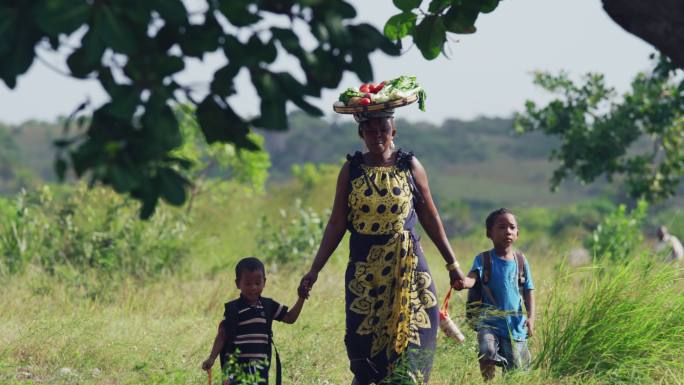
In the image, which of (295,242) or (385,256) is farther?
(295,242)

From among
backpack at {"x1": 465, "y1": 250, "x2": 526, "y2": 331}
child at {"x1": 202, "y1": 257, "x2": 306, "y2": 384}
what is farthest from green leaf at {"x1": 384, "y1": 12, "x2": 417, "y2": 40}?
backpack at {"x1": 465, "y1": 250, "x2": 526, "y2": 331}

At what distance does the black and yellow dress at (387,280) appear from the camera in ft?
20.3

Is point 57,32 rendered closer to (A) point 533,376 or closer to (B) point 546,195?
(A) point 533,376

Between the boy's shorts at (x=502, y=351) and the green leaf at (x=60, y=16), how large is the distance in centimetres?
373

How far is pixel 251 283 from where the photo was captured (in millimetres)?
6051

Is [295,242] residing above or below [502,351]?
above

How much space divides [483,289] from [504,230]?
360mm

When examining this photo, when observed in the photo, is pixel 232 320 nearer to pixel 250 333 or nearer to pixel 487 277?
pixel 250 333

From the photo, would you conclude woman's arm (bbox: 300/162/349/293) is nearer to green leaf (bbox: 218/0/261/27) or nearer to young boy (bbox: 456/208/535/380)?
young boy (bbox: 456/208/535/380)

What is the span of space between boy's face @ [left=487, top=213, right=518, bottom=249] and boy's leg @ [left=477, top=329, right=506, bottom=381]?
0.52m

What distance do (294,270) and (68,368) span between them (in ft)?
18.6

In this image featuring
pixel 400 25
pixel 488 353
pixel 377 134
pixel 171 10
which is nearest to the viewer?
pixel 171 10

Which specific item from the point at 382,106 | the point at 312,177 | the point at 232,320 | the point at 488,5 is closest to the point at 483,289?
the point at 382,106

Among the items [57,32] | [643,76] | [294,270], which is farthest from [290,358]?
[643,76]
